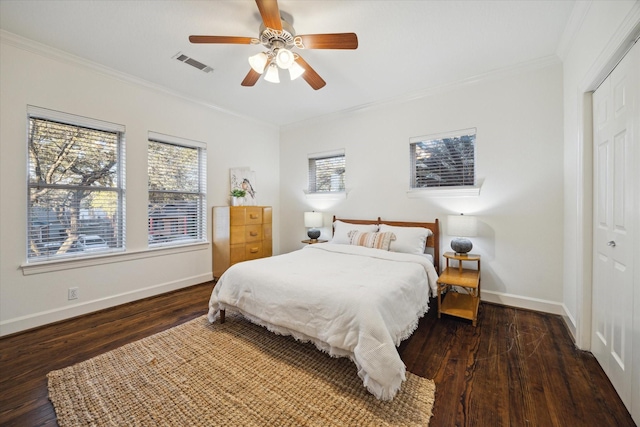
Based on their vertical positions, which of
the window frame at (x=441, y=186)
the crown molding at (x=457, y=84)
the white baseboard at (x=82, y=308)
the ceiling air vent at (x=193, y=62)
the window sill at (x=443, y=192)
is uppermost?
the ceiling air vent at (x=193, y=62)

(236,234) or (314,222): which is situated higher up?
(314,222)

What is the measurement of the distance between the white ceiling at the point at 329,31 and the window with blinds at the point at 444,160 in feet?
2.37

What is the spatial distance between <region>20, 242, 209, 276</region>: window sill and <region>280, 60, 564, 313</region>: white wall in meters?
3.00

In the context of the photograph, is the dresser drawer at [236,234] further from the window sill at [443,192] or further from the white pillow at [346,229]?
the window sill at [443,192]

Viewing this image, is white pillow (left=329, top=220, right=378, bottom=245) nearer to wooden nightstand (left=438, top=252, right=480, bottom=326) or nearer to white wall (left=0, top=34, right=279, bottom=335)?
wooden nightstand (left=438, top=252, right=480, bottom=326)

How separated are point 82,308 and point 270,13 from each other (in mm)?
3578

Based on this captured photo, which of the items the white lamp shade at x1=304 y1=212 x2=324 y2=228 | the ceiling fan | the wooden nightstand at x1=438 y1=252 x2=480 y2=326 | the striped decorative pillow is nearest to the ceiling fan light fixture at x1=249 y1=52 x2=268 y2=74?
the ceiling fan

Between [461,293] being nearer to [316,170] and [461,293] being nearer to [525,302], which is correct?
[525,302]

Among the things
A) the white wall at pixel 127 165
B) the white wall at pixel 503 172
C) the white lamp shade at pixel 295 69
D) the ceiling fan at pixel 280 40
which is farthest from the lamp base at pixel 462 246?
the white wall at pixel 127 165

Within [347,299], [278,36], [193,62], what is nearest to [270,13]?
[278,36]

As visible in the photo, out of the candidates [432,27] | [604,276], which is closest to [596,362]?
[604,276]

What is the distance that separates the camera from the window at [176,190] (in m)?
3.56

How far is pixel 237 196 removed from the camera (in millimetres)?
4250

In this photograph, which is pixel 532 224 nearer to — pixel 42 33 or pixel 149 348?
pixel 149 348
